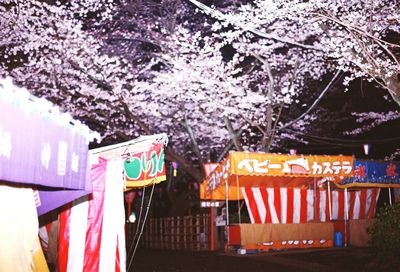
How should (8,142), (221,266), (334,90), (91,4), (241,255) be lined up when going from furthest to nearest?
1. (334,90)
2. (91,4)
3. (241,255)
4. (221,266)
5. (8,142)

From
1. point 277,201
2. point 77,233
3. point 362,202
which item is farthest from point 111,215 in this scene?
point 362,202

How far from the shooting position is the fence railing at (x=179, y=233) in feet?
64.7

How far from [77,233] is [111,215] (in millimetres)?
694

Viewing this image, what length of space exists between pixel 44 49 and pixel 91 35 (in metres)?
1.93

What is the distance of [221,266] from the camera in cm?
1223

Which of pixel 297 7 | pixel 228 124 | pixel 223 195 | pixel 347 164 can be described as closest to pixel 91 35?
pixel 228 124

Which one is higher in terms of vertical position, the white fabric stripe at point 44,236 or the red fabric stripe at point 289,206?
the red fabric stripe at point 289,206

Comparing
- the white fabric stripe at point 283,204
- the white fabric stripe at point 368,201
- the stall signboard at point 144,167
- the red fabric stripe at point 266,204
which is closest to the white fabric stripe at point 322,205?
the white fabric stripe at point 283,204

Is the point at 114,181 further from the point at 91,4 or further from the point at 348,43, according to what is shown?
the point at 91,4

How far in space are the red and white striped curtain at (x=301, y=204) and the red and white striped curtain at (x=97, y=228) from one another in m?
9.10

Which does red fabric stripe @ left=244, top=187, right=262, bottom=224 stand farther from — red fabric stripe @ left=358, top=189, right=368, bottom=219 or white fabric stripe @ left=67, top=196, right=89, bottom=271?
white fabric stripe @ left=67, top=196, right=89, bottom=271

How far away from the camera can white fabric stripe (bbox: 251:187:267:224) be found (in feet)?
54.2

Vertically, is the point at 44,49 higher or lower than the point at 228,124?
higher

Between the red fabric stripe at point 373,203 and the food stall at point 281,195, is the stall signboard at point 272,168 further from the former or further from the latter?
the red fabric stripe at point 373,203
